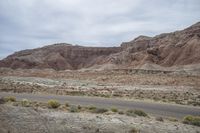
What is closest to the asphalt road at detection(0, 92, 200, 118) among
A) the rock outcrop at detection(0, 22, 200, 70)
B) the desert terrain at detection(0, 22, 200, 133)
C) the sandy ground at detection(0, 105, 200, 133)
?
the desert terrain at detection(0, 22, 200, 133)

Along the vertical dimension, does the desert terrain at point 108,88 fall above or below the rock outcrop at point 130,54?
below

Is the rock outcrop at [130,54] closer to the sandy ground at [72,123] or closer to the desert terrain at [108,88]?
the desert terrain at [108,88]

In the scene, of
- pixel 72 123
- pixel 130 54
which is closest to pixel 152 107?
pixel 72 123

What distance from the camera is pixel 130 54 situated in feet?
468

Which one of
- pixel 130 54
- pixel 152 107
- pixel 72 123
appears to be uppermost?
pixel 130 54

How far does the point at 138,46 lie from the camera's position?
6004 inches

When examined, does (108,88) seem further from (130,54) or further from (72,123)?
(130,54)

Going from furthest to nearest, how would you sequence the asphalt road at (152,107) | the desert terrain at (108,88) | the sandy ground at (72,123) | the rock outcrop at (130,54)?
the rock outcrop at (130,54) → the asphalt road at (152,107) → the desert terrain at (108,88) → the sandy ground at (72,123)

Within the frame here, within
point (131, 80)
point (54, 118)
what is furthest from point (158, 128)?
point (131, 80)

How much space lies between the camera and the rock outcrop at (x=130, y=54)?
410ft

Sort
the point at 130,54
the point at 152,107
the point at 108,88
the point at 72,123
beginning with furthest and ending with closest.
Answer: the point at 130,54
the point at 108,88
the point at 152,107
the point at 72,123

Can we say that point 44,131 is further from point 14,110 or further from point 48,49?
point 48,49

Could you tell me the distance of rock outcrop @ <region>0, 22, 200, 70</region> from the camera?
125m

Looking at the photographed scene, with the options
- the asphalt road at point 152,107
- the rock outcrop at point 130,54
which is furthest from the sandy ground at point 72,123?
the rock outcrop at point 130,54
